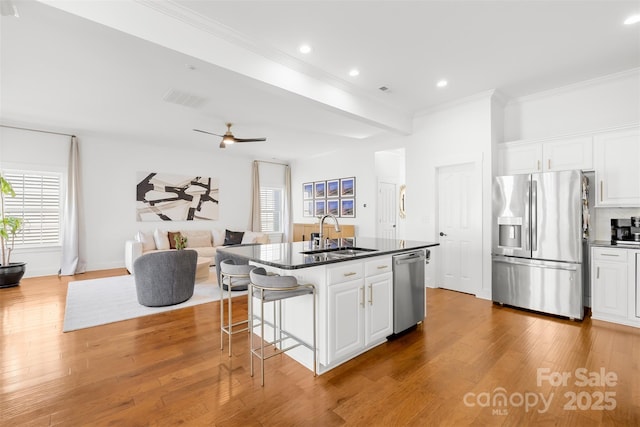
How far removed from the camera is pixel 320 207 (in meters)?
8.41

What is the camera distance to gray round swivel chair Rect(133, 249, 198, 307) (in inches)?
154

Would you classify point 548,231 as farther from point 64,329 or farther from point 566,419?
point 64,329

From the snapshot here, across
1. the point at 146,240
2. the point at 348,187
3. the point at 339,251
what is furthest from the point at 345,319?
the point at 146,240

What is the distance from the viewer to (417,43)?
3148 millimetres

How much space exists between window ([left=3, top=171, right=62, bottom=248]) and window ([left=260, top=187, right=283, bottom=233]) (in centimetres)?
474

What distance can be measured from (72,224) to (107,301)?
2891 millimetres

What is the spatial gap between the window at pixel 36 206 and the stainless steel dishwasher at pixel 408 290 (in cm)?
697

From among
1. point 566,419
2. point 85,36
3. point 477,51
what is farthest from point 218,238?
point 566,419

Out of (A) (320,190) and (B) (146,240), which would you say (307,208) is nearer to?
(A) (320,190)

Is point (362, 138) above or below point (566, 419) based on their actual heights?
above

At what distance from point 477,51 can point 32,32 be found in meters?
4.49

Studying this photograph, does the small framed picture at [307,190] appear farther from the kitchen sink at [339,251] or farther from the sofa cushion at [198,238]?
the kitchen sink at [339,251]

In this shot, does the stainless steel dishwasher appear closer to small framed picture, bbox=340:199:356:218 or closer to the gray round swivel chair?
the gray round swivel chair

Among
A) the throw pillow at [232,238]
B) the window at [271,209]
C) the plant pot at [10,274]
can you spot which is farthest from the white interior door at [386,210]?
the plant pot at [10,274]
